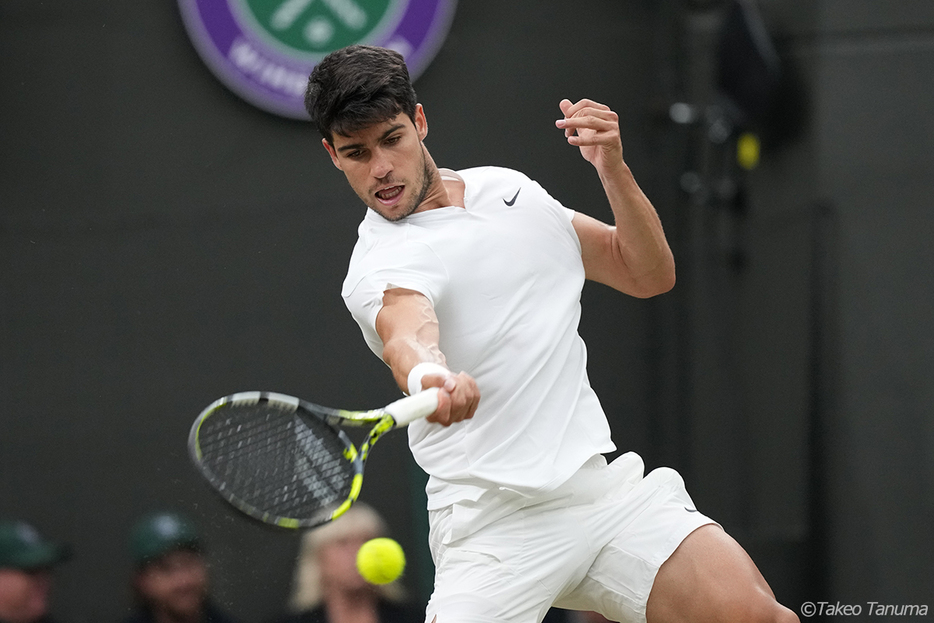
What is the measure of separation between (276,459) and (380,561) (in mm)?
1745

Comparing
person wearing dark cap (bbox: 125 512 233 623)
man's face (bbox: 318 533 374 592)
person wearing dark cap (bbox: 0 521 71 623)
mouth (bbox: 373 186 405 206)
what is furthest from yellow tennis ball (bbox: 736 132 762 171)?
person wearing dark cap (bbox: 0 521 71 623)

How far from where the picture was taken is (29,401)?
3.56 meters

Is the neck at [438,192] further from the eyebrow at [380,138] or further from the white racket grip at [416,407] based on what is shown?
the white racket grip at [416,407]

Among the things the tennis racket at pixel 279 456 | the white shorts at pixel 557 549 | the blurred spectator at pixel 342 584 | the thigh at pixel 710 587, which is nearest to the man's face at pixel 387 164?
the tennis racket at pixel 279 456

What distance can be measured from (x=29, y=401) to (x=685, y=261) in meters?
2.25

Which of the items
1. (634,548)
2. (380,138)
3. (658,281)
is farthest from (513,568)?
(380,138)

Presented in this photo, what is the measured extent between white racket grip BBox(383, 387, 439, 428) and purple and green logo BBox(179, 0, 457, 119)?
6.80 ft

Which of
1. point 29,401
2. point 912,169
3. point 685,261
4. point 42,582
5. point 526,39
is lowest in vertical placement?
point 42,582

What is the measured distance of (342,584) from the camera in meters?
3.71

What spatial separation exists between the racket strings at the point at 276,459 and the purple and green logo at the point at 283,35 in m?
1.82

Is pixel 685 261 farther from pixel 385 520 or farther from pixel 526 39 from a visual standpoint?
pixel 385 520

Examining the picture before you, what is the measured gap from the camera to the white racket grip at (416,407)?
71.9 inches

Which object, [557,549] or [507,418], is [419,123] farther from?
[557,549]

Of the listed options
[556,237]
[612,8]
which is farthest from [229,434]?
[612,8]
